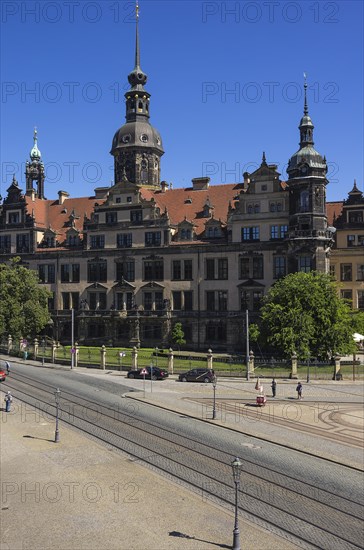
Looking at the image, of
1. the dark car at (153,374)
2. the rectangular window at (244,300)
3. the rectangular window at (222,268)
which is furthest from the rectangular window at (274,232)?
the dark car at (153,374)

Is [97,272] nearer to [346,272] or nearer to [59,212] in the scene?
[59,212]

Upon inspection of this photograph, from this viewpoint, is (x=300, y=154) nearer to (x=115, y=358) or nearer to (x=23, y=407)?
(x=115, y=358)

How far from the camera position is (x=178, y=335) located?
229ft

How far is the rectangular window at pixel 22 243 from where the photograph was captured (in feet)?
270

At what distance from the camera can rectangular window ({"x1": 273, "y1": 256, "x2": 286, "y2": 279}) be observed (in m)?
67.4

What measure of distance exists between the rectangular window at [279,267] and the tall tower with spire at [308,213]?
2.06 metres

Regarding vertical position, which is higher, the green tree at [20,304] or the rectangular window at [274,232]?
the rectangular window at [274,232]

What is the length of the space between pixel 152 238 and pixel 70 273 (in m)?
13.3

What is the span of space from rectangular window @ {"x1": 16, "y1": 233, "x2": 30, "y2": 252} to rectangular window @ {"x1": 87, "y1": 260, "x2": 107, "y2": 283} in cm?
1105

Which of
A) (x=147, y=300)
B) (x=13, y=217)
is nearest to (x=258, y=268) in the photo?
(x=147, y=300)

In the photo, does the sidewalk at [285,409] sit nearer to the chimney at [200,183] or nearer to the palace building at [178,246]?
the palace building at [178,246]

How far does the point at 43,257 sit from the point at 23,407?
140ft

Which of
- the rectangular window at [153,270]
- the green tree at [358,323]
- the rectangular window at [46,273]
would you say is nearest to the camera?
the green tree at [358,323]

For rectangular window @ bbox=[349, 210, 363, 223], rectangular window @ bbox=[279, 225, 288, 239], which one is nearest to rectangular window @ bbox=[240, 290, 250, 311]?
rectangular window @ bbox=[279, 225, 288, 239]
